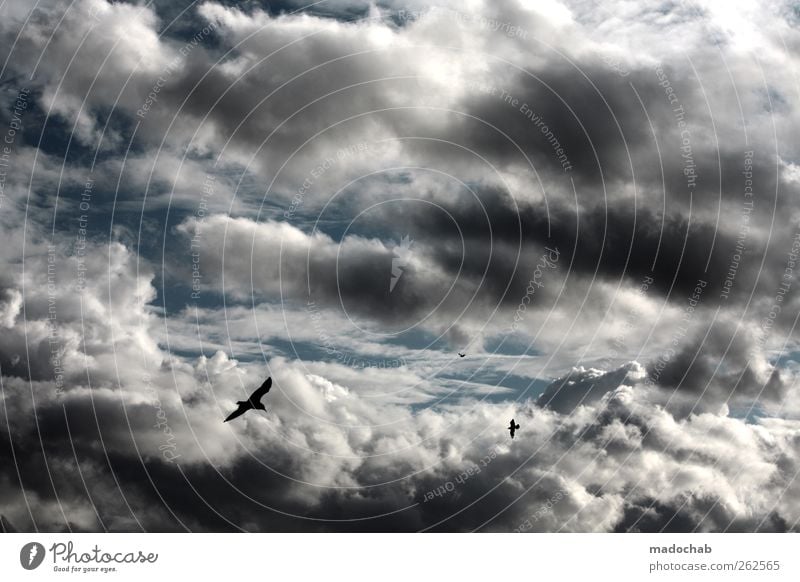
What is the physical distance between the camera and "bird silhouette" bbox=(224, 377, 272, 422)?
68500 mm

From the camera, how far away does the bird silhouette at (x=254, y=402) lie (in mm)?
68500

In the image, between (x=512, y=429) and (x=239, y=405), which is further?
(x=512, y=429)

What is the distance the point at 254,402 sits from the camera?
6944 cm
